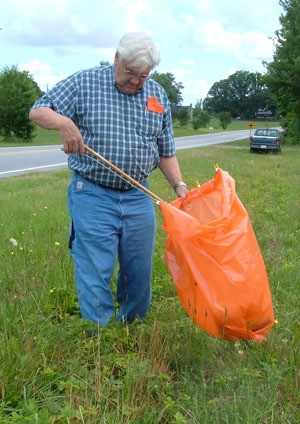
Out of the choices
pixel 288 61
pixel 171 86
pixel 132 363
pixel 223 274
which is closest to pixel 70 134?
pixel 223 274

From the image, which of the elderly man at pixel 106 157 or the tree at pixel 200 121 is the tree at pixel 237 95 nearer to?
the tree at pixel 200 121

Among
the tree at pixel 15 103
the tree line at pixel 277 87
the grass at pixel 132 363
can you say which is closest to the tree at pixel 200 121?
the tree line at pixel 277 87

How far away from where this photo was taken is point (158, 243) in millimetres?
6059

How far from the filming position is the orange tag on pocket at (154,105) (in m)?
3.44

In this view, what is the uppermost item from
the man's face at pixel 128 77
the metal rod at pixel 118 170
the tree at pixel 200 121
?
the man's face at pixel 128 77

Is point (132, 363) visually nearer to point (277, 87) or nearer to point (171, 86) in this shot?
point (277, 87)

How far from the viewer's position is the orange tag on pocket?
11.3ft

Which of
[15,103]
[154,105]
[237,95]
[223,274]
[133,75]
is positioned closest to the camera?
[223,274]

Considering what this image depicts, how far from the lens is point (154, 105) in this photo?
3467 mm

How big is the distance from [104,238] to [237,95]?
134 m

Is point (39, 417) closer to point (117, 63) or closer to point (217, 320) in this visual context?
point (217, 320)

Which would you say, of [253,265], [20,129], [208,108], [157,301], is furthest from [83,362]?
[208,108]

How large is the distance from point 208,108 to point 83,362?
136 metres

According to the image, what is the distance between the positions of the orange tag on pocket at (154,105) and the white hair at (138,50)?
0.31 m
